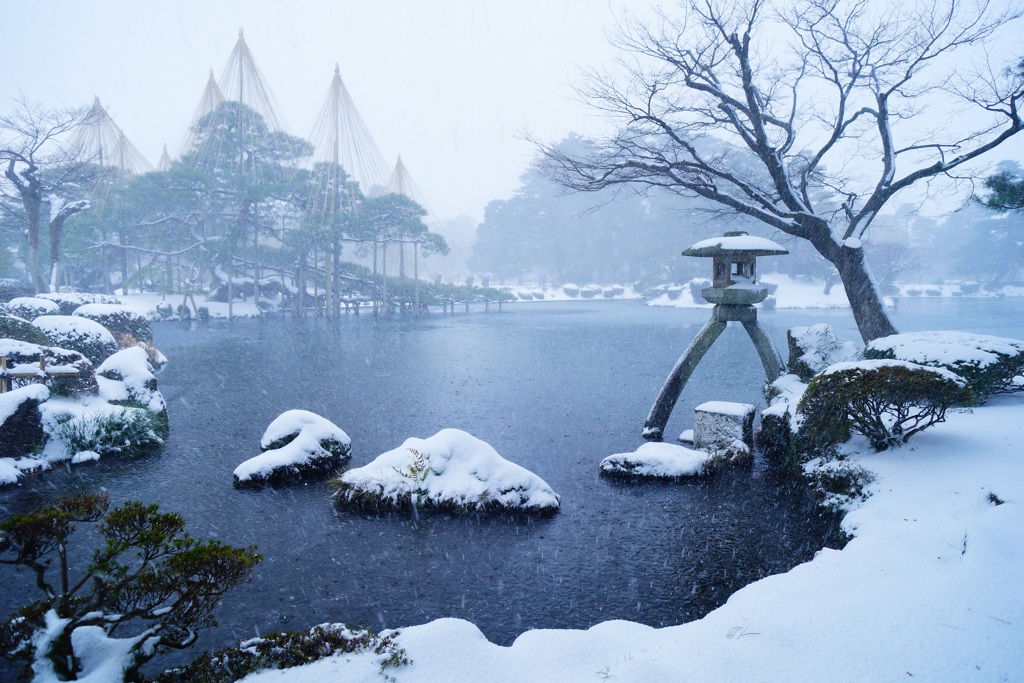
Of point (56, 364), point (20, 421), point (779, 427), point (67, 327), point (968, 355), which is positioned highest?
point (67, 327)

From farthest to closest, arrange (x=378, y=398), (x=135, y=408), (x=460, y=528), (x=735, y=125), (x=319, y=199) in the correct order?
(x=319, y=199) < (x=378, y=398) < (x=735, y=125) < (x=135, y=408) < (x=460, y=528)

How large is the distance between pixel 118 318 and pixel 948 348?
2194cm

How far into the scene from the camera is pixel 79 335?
12664 mm

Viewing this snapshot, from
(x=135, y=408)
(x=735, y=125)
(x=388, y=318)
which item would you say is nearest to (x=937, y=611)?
(x=735, y=125)

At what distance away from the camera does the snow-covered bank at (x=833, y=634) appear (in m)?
3.00

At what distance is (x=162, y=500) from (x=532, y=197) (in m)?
66.3

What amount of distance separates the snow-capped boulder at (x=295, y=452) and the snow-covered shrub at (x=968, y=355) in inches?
358

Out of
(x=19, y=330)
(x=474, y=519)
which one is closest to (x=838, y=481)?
(x=474, y=519)

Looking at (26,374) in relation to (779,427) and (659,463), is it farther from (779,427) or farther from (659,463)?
(779,427)

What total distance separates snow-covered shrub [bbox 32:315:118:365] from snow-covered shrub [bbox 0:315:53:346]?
953 mm

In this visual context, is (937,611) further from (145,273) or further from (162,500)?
(145,273)

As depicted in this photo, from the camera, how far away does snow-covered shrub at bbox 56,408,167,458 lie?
833cm

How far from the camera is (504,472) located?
22.7 feet

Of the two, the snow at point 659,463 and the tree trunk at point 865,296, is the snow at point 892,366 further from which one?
the tree trunk at point 865,296
